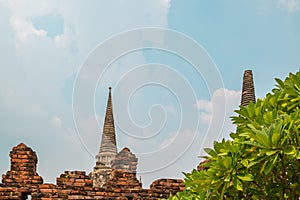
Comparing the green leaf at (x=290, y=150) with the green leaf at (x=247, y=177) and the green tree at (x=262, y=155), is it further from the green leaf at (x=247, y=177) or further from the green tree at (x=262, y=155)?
the green leaf at (x=247, y=177)

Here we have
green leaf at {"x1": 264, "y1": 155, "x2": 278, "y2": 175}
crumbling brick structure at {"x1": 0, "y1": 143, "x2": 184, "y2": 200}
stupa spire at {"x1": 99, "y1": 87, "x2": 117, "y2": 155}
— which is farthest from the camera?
stupa spire at {"x1": 99, "y1": 87, "x2": 117, "y2": 155}

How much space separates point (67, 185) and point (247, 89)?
784cm

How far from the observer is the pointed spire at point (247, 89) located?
46.4 ft

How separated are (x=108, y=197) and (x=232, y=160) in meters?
4.77

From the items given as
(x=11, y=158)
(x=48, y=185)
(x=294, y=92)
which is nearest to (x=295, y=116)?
(x=294, y=92)

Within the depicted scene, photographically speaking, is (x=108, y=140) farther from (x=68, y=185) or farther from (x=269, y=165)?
(x=269, y=165)

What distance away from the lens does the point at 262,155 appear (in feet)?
14.0

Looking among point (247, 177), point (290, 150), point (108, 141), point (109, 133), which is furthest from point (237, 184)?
point (108, 141)

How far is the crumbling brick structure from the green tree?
401 cm

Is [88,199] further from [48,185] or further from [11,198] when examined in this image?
[11,198]

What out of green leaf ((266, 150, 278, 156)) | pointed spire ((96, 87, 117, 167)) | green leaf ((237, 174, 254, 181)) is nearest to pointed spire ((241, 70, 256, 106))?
green leaf ((237, 174, 254, 181))

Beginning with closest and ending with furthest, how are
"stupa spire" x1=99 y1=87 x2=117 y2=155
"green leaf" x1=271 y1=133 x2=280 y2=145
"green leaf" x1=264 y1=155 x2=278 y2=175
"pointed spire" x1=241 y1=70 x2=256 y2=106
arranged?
"green leaf" x1=271 y1=133 x2=280 y2=145, "green leaf" x1=264 y1=155 x2=278 y2=175, "pointed spire" x1=241 y1=70 x2=256 y2=106, "stupa spire" x1=99 y1=87 x2=117 y2=155

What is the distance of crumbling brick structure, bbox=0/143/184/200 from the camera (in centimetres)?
864

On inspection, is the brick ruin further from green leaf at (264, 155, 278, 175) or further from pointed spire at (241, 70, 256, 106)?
pointed spire at (241, 70, 256, 106)
